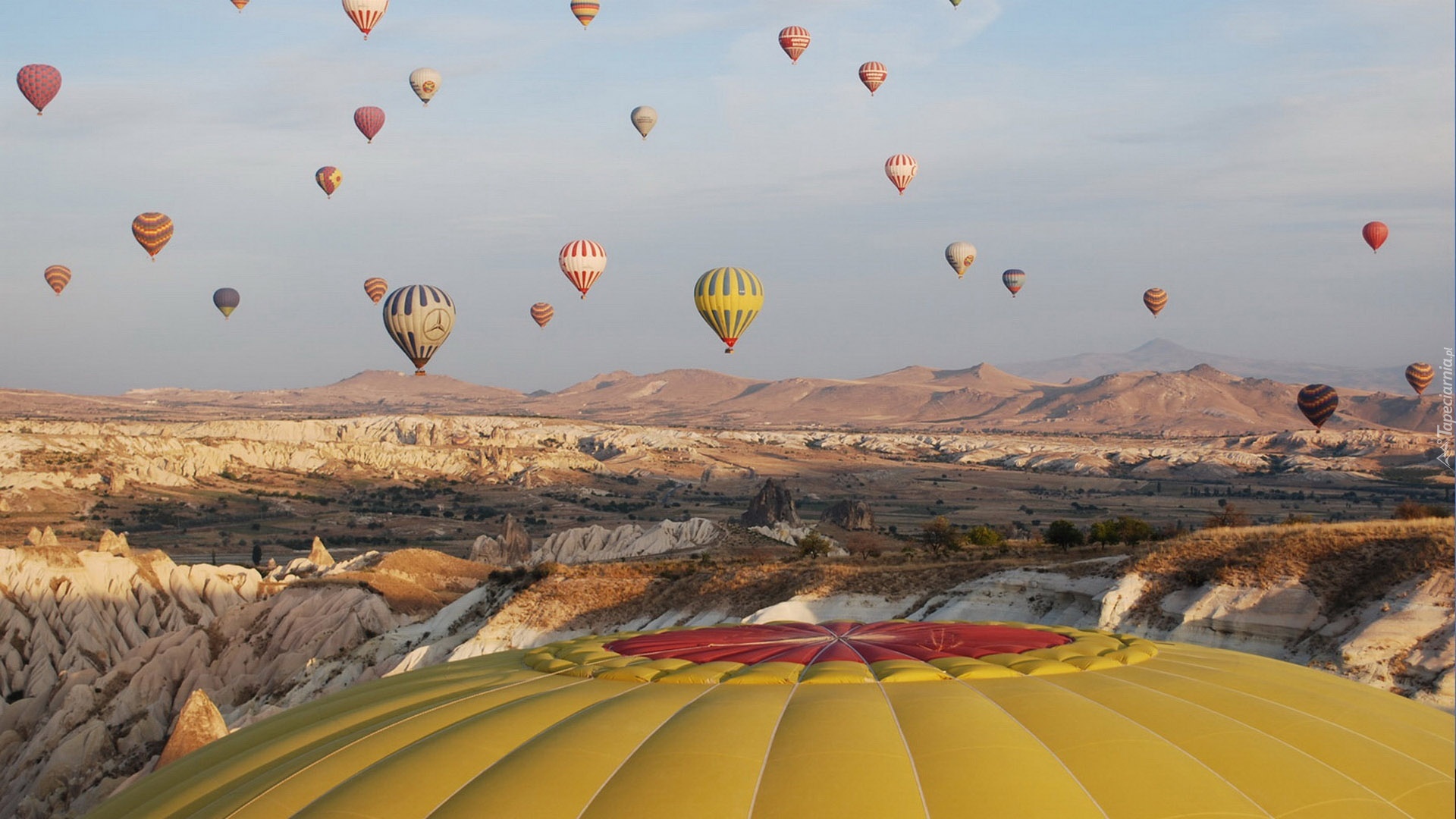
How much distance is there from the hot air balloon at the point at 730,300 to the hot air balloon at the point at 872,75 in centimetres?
3599

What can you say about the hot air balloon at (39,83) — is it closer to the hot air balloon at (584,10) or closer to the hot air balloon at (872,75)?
the hot air balloon at (584,10)

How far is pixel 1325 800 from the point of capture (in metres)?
10.2

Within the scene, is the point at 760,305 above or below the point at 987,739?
above

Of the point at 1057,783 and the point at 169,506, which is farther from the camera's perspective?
the point at 169,506

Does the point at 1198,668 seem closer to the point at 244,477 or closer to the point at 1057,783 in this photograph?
the point at 1057,783

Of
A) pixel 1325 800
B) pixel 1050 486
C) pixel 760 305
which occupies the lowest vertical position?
pixel 1050 486

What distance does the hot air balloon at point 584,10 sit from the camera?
83.9 meters

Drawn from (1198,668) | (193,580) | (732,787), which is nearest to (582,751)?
(732,787)

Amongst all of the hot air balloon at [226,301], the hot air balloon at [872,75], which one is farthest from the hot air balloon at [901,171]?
the hot air balloon at [226,301]

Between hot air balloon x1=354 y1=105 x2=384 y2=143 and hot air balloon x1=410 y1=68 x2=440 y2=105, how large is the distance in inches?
165

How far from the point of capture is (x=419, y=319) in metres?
71.5

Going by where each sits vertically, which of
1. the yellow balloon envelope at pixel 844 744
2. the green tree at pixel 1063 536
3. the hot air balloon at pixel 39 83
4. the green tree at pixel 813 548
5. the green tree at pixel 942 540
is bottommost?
the green tree at pixel 813 548

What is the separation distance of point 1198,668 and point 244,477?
163151 millimetres

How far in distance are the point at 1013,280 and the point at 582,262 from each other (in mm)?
73387
